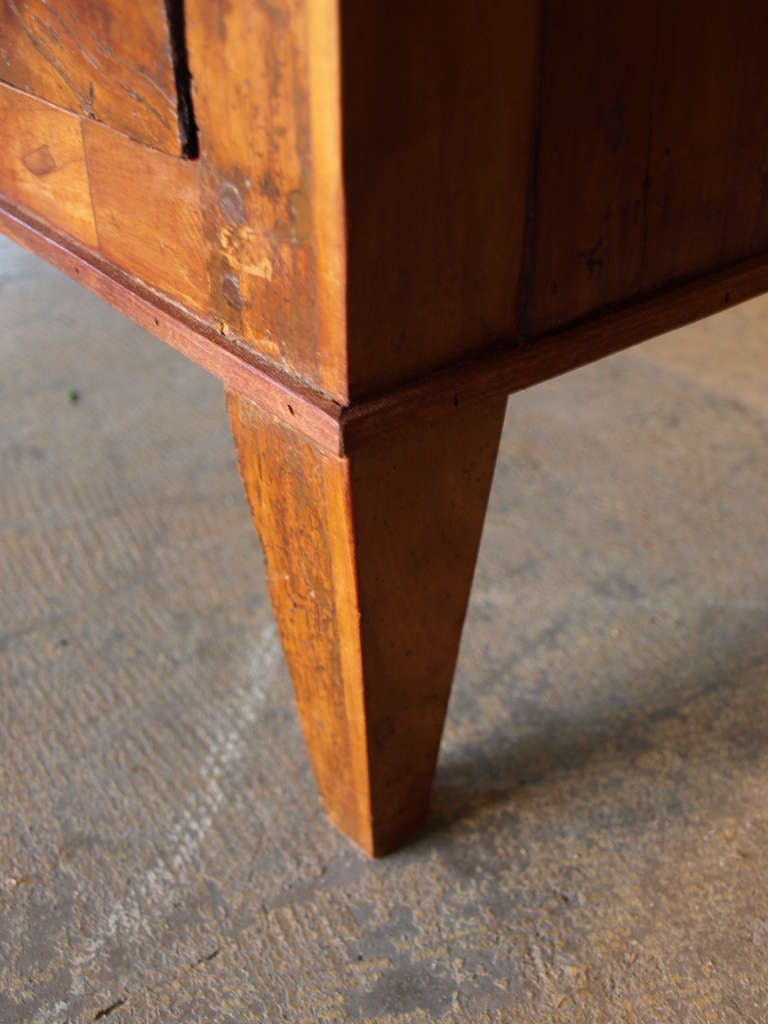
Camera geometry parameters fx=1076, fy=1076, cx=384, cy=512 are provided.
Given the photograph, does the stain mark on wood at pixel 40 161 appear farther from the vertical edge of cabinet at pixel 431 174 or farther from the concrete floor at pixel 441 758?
the concrete floor at pixel 441 758

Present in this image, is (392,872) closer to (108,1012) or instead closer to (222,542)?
(108,1012)

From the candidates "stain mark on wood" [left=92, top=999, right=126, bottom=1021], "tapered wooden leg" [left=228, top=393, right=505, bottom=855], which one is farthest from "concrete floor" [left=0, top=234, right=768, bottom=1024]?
"tapered wooden leg" [left=228, top=393, right=505, bottom=855]

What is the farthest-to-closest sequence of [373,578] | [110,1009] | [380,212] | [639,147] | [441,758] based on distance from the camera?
1. [441,758]
2. [110,1009]
3. [373,578]
4. [639,147]
5. [380,212]

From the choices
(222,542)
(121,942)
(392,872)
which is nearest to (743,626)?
(392,872)

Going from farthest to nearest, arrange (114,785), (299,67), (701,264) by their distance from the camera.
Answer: (114,785)
(701,264)
(299,67)

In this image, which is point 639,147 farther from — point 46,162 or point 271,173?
point 46,162

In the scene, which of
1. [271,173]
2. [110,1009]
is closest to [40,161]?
[271,173]

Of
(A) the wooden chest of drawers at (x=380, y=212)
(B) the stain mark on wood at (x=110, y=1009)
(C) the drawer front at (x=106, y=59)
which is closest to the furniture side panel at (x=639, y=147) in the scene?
(A) the wooden chest of drawers at (x=380, y=212)

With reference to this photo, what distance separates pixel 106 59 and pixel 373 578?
0.44 m

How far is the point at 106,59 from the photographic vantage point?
75 cm

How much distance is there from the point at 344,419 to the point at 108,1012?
638mm

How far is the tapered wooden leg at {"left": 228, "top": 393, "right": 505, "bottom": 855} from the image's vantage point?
842mm

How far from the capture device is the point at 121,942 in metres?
1.07

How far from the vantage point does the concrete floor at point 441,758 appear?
103cm
